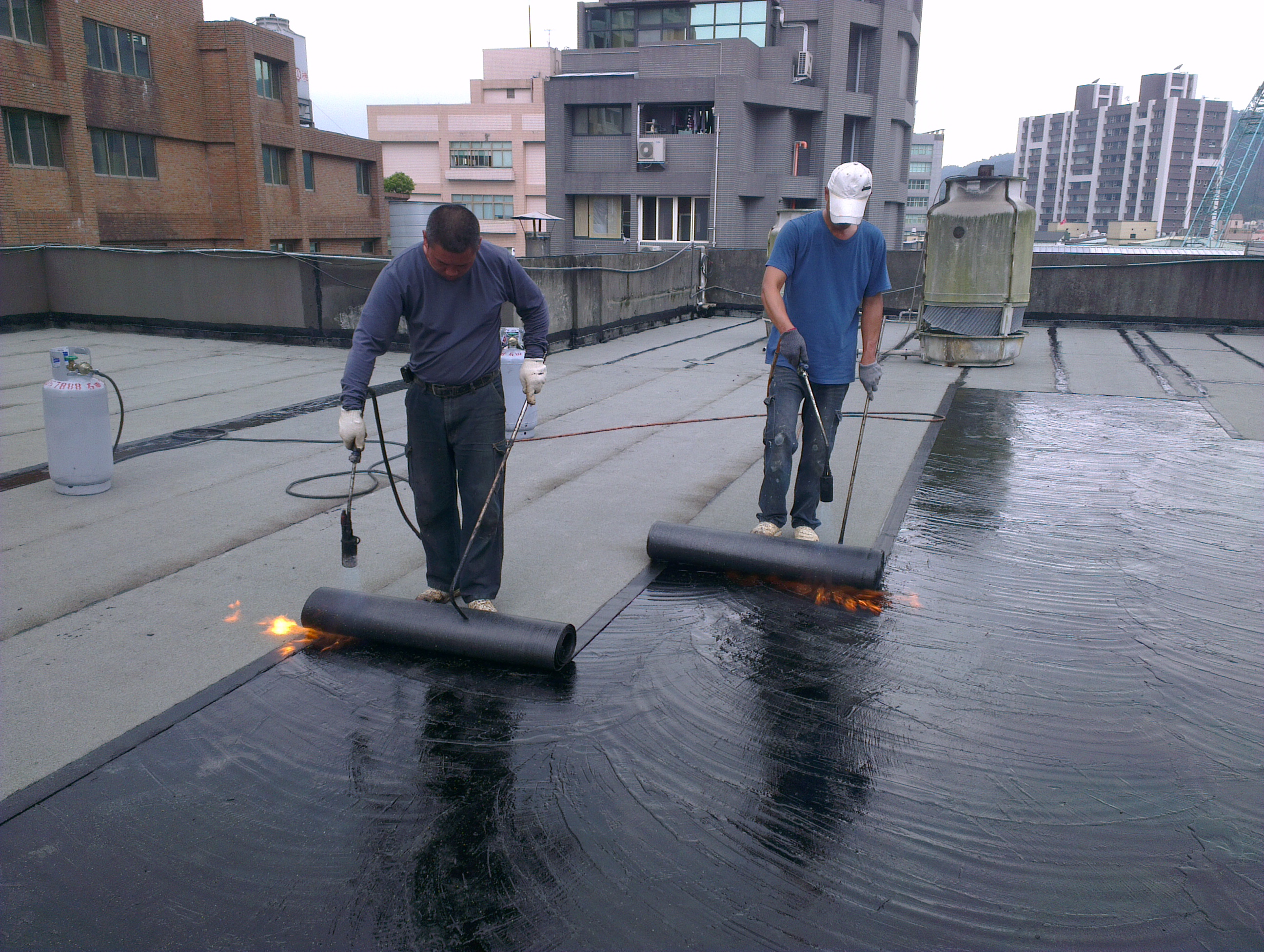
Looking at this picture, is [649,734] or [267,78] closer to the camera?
[649,734]

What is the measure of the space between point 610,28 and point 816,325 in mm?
39642

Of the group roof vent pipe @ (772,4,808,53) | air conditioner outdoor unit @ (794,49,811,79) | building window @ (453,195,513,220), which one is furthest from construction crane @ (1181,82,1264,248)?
building window @ (453,195,513,220)

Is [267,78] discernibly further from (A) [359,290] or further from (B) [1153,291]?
(B) [1153,291]

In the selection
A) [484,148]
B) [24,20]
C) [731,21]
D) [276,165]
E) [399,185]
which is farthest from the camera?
[484,148]

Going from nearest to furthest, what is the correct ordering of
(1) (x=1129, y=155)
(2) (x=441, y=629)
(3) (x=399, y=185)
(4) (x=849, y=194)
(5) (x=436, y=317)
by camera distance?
(2) (x=441, y=629) < (5) (x=436, y=317) < (4) (x=849, y=194) < (3) (x=399, y=185) < (1) (x=1129, y=155)

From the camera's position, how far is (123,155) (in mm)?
30391

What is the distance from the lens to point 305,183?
37.9m

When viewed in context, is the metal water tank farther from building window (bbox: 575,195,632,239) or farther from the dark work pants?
building window (bbox: 575,195,632,239)

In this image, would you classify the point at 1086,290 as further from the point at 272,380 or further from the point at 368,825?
the point at 368,825

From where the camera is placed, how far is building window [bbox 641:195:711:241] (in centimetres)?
3534

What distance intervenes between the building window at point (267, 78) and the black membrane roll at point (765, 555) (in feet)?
120

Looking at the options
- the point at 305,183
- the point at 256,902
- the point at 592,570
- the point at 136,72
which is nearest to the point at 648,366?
the point at 592,570

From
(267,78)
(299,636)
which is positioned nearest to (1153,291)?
(299,636)

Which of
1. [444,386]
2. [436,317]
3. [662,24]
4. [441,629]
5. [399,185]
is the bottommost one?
[441,629]
